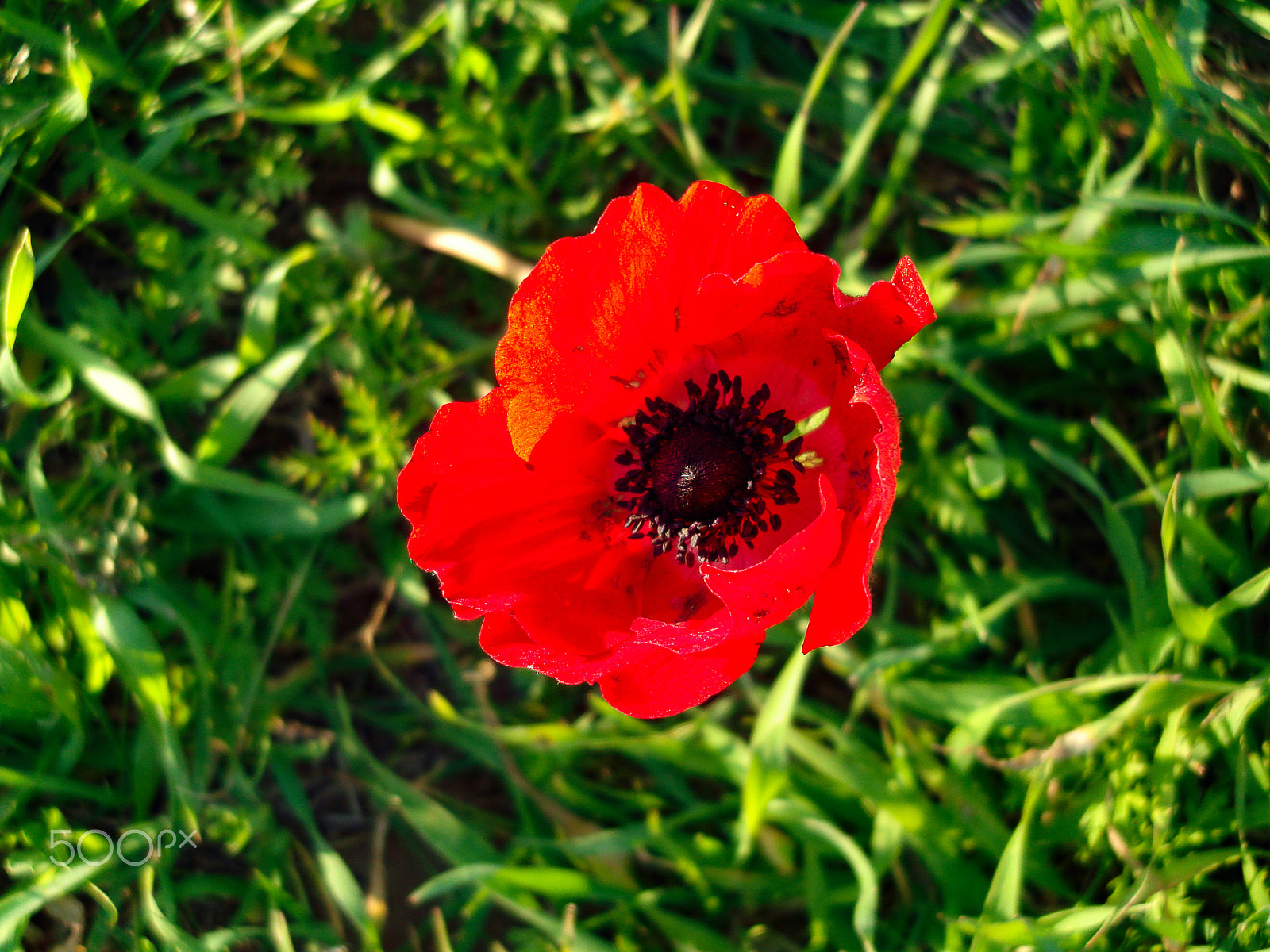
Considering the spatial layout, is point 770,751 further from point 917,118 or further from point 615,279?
point 917,118

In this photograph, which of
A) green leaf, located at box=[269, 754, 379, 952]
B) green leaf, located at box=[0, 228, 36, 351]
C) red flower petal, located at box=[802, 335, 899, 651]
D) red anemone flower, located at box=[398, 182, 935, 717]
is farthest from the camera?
green leaf, located at box=[269, 754, 379, 952]

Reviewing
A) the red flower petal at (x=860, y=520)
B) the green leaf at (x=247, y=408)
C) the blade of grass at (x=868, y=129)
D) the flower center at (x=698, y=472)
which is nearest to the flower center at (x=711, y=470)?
the flower center at (x=698, y=472)

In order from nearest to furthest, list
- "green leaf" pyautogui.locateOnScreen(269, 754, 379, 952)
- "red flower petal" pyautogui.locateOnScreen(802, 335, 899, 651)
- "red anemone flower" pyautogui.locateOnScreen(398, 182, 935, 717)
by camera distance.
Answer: "red flower petal" pyautogui.locateOnScreen(802, 335, 899, 651) < "red anemone flower" pyautogui.locateOnScreen(398, 182, 935, 717) < "green leaf" pyautogui.locateOnScreen(269, 754, 379, 952)

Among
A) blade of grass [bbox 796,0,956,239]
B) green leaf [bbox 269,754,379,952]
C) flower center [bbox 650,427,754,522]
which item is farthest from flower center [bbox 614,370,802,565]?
green leaf [bbox 269,754,379,952]

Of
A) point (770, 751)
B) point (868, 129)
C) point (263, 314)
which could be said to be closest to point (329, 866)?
point (770, 751)

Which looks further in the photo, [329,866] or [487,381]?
Answer: [487,381]

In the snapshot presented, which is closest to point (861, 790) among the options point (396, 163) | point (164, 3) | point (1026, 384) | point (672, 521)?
point (672, 521)

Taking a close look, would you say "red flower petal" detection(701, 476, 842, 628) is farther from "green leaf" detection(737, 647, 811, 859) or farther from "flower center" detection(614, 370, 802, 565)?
"green leaf" detection(737, 647, 811, 859)
